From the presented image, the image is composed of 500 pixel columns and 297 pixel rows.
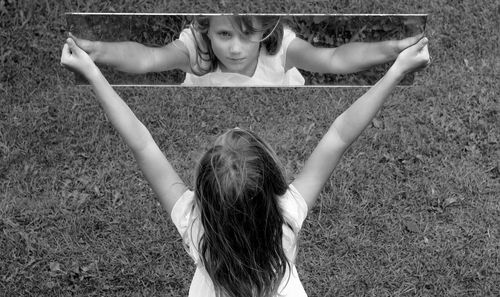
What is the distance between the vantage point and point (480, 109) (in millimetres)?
4281

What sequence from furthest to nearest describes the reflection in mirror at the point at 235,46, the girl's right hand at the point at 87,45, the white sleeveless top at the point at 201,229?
the reflection in mirror at the point at 235,46 < the girl's right hand at the point at 87,45 < the white sleeveless top at the point at 201,229

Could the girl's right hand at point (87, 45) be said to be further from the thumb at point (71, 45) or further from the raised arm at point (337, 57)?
the raised arm at point (337, 57)

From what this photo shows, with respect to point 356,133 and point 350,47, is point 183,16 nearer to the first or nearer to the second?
point 350,47

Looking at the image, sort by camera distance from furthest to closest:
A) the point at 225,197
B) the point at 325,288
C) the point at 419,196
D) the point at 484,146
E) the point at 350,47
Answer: the point at 484,146 → the point at 419,196 → the point at 325,288 → the point at 350,47 → the point at 225,197

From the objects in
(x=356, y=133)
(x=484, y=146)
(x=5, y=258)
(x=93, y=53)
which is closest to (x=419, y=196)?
(x=484, y=146)

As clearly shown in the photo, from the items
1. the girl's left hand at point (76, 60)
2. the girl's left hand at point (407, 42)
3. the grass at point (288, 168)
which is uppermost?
the girl's left hand at point (76, 60)

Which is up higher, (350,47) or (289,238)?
(350,47)

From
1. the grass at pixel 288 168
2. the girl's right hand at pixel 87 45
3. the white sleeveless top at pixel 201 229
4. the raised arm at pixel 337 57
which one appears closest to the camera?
the white sleeveless top at pixel 201 229

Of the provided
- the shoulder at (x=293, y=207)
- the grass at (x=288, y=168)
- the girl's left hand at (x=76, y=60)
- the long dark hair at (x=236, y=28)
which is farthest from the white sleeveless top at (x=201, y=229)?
the grass at (x=288, y=168)

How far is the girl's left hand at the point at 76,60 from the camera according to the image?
2248 mm

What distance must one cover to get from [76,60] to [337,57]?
117 cm

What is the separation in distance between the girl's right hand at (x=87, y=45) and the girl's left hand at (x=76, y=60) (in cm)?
12

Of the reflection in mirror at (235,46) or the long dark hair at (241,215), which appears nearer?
the long dark hair at (241,215)

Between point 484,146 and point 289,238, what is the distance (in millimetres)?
2393
